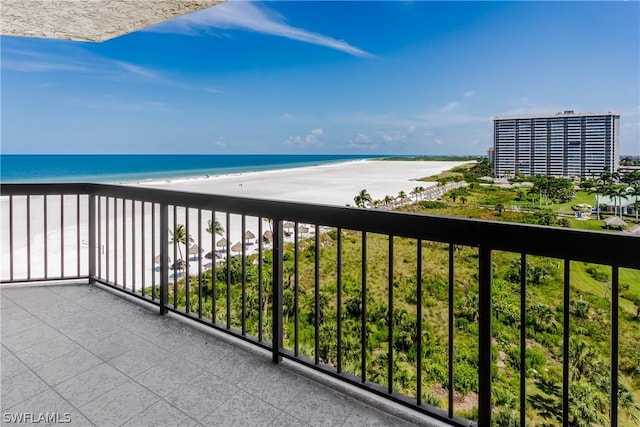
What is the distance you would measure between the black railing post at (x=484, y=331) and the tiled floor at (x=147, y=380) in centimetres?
31

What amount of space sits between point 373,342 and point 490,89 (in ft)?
86.2

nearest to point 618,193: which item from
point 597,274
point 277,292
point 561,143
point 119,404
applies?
point 561,143

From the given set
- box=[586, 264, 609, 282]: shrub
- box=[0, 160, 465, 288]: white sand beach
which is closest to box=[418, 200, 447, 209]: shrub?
box=[0, 160, 465, 288]: white sand beach

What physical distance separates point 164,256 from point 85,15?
1.61 metres

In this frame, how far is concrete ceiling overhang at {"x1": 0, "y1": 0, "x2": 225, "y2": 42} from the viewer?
7.08ft

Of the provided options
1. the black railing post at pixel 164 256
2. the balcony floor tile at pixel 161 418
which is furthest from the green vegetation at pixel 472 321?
the balcony floor tile at pixel 161 418

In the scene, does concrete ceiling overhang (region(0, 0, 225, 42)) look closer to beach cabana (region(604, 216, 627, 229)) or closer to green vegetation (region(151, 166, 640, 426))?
green vegetation (region(151, 166, 640, 426))

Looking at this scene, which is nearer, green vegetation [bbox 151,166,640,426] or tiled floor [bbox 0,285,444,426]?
tiled floor [bbox 0,285,444,426]

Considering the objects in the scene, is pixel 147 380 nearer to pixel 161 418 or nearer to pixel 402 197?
pixel 161 418

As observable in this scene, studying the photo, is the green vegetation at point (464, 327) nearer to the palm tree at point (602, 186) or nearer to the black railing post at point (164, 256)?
the black railing post at point (164, 256)

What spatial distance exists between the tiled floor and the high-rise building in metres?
12.4

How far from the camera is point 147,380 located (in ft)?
5.44

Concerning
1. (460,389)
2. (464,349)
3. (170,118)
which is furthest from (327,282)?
(170,118)

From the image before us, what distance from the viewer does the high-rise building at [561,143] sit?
35.4ft
